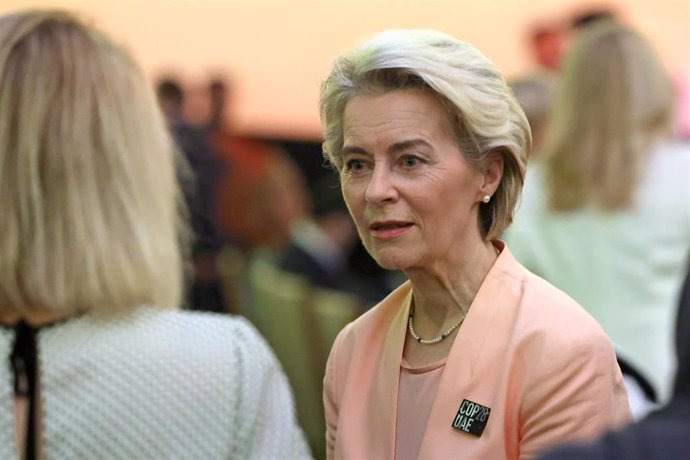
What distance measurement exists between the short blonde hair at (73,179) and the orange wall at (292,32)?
4748mm

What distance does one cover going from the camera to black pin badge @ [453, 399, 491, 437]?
2.37m

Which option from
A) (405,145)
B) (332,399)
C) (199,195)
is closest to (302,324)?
(199,195)

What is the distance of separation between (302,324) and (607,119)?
186 cm

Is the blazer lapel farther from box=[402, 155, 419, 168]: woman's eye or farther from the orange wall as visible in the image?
the orange wall

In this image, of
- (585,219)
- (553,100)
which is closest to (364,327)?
(585,219)

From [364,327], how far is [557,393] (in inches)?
18.9

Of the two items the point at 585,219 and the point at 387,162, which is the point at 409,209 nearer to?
the point at 387,162

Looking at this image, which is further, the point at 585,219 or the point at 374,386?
the point at 585,219

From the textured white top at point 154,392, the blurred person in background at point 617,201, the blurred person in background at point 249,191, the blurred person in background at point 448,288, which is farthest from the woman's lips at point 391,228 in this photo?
the blurred person in background at point 249,191

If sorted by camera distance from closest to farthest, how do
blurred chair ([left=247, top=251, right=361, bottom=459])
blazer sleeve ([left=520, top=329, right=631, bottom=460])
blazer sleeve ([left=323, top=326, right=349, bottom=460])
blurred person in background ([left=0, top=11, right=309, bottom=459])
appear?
blazer sleeve ([left=520, top=329, right=631, bottom=460]), blazer sleeve ([left=323, top=326, right=349, bottom=460]), blurred person in background ([left=0, top=11, right=309, bottom=459]), blurred chair ([left=247, top=251, right=361, bottom=459])

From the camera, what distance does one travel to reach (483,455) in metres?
2.35

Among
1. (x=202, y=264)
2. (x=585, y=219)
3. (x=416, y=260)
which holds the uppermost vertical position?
(x=416, y=260)

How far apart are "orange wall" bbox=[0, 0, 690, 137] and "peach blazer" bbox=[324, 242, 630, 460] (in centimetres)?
521

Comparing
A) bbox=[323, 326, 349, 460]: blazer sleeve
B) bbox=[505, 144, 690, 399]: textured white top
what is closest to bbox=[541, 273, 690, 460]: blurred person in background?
bbox=[323, 326, 349, 460]: blazer sleeve
